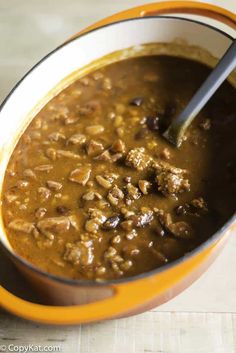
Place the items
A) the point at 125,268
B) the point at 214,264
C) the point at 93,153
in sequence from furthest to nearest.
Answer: the point at 93,153 → the point at 214,264 → the point at 125,268

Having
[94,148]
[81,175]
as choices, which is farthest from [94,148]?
[81,175]

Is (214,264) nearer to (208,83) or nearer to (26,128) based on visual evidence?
(208,83)

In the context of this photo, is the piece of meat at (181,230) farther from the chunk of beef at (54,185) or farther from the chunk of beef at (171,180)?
the chunk of beef at (54,185)

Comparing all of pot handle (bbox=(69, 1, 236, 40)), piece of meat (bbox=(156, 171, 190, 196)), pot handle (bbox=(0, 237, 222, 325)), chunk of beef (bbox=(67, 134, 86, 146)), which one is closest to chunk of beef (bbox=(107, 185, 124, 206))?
piece of meat (bbox=(156, 171, 190, 196))

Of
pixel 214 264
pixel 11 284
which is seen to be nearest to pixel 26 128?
pixel 11 284

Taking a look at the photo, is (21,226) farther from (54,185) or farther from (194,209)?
(194,209)

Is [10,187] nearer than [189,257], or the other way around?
[189,257]

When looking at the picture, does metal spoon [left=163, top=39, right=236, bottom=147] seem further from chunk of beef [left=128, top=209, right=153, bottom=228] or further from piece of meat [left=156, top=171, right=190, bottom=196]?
chunk of beef [left=128, top=209, right=153, bottom=228]
